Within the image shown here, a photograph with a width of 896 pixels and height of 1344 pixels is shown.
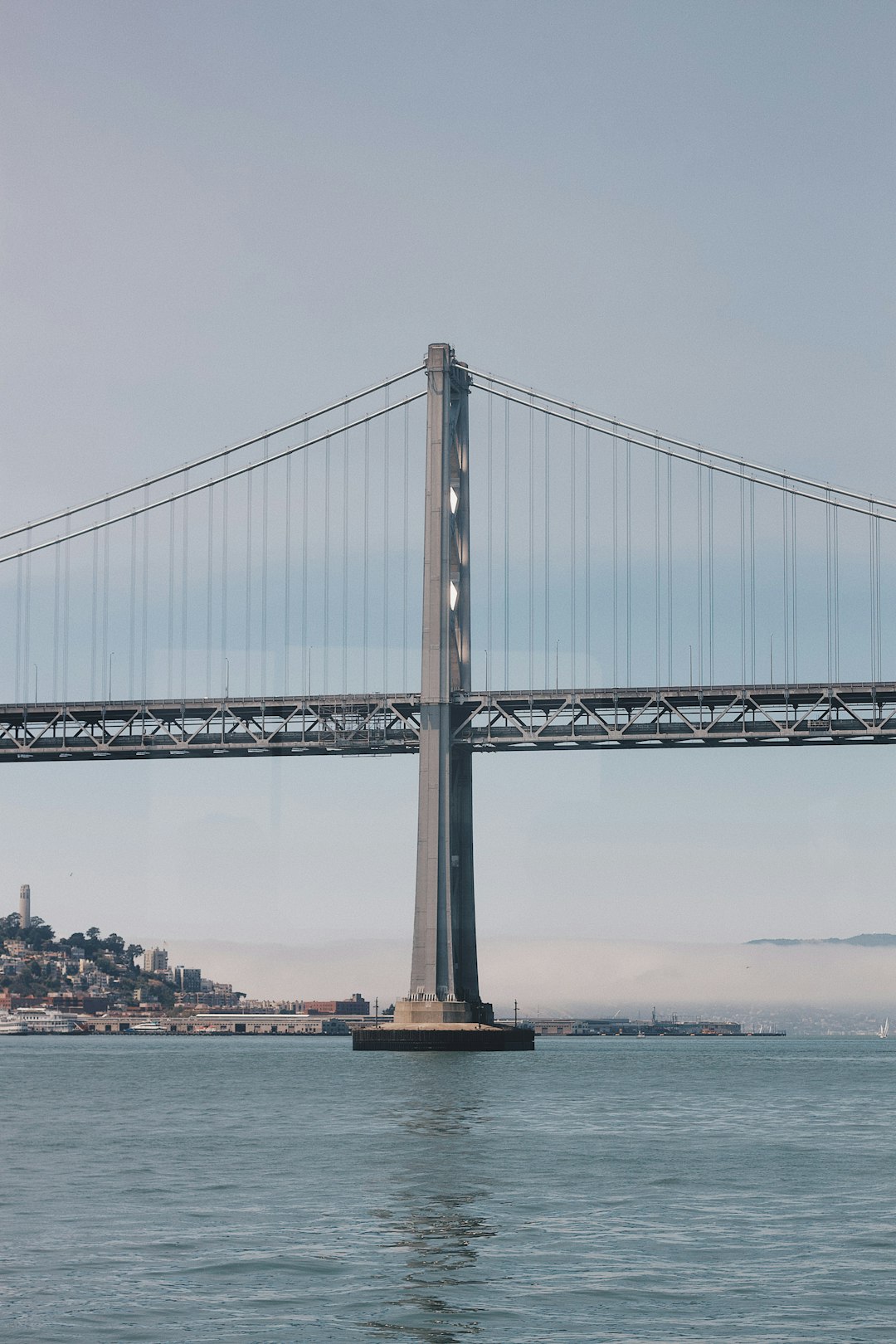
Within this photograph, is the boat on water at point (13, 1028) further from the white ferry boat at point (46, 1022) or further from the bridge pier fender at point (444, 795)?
the bridge pier fender at point (444, 795)

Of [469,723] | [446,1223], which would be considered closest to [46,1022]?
[469,723]

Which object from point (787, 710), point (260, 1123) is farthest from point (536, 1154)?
point (787, 710)

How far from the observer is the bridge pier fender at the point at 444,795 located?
6781 cm

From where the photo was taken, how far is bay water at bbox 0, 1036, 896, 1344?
15.5 metres

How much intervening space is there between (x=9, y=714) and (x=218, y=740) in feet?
29.1

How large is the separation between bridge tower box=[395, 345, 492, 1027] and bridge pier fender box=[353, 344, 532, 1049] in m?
0.03

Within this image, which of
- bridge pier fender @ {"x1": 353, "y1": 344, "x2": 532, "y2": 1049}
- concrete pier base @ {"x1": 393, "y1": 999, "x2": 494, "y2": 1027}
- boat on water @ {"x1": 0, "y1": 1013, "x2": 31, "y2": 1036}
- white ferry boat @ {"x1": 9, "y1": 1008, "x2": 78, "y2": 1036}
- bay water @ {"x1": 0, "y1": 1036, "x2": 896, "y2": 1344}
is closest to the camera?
bay water @ {"x1": 0, "y1": 1036, "x2": 896, "y2": 1344}

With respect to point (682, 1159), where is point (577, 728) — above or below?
above

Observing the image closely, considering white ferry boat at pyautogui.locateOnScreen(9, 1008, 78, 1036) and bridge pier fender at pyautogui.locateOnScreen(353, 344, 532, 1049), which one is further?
white ferry boat at pyautogui.locateOnScreen(9, 1008, 78, 1036)

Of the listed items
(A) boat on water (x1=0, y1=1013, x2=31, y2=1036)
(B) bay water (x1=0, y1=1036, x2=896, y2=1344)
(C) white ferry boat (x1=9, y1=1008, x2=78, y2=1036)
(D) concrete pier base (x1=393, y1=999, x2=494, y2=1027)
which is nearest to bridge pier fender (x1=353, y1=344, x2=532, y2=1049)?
(D) concrete pier base (x1=393, y1=999, x2=494, y2=1027)

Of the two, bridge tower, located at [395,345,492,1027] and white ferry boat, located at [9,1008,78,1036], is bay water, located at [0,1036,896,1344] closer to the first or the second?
bridge tower, located at [395,345,492,1027]

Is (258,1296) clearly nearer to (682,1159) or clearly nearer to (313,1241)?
(313,1241)

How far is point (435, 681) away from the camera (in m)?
69.9

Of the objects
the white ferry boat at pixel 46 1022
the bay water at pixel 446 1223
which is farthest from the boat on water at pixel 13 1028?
the bay water at pixel 446 1223
